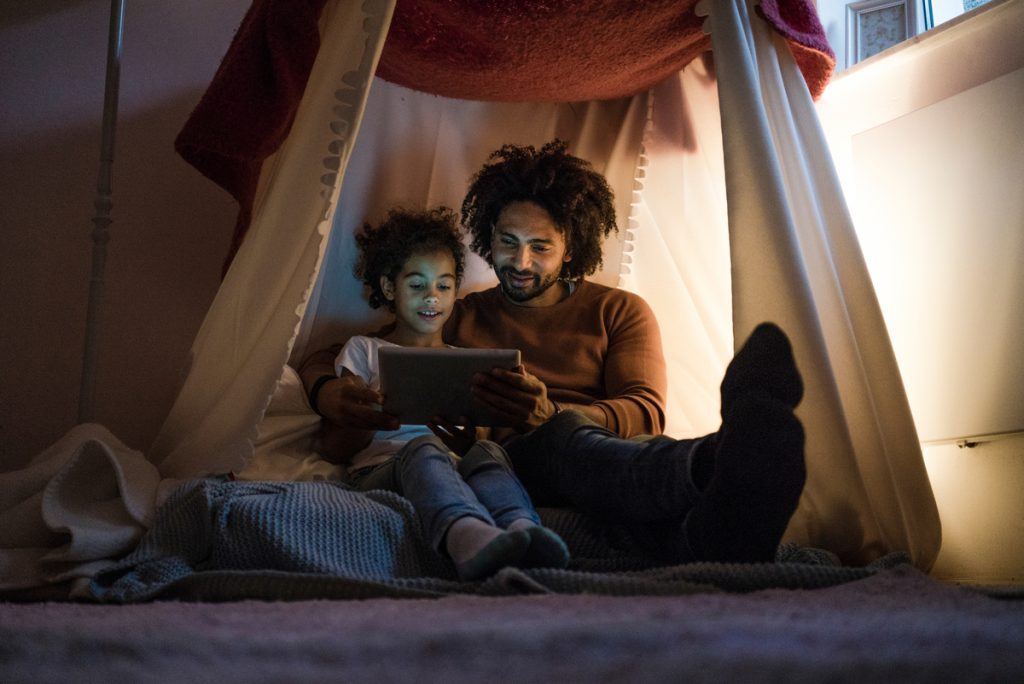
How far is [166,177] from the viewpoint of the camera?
1.99 metres

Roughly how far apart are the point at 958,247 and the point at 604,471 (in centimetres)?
79

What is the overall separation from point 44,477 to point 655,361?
98 centimetres

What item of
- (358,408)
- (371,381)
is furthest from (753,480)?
(371,381)

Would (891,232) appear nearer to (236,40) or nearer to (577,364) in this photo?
(577,364)

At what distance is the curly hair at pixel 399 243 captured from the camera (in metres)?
1.76

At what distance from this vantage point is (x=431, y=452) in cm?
117

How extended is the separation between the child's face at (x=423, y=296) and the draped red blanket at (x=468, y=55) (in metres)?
0.31

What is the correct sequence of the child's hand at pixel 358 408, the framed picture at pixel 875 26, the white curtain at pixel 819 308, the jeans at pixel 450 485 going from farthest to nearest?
the framed picture at pixel 875 26, the child's hand at pixel 358 408, the white curtain at pixel 819 308, the jeans at pixel 450 485

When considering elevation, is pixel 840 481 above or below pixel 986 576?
above

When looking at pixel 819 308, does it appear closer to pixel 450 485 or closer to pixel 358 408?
pixel 450 485

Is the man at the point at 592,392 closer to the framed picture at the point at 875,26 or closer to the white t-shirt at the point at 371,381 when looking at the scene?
the white t-shirt at the point at 371,381

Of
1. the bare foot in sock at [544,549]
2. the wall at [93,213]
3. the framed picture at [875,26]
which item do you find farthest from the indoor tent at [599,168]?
the framed picture at [875,26]


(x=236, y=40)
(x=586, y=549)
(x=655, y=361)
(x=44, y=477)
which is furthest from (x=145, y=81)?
(x=586, y=549)

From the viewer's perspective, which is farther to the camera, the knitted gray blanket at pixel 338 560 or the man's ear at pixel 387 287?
the man's ear at pixel 387 287
